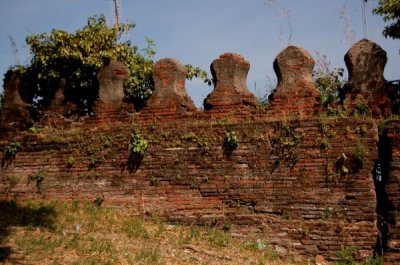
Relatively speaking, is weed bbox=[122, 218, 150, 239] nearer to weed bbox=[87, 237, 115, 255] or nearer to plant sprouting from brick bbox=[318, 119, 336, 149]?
weed bbox=[87, 237, 115, 255]

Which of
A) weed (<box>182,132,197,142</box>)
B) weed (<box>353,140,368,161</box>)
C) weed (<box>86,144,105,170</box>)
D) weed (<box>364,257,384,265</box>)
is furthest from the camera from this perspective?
weed (<box>86,144,105,170</box>)

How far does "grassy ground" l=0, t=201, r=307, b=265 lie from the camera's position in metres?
6.06

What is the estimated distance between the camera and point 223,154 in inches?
289

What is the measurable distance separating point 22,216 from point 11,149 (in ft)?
4.99

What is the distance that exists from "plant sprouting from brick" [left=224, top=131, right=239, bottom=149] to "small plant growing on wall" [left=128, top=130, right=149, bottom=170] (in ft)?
4.48

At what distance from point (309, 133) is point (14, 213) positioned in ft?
16.2

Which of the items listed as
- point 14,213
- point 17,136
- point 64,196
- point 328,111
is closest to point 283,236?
point 328,111

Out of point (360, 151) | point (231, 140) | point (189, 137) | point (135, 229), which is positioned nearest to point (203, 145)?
point (189, 137)

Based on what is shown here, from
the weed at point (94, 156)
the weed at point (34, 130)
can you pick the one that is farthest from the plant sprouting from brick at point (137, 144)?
the weed at point (34, 130)

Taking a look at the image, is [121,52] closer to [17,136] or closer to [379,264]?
[17,136]

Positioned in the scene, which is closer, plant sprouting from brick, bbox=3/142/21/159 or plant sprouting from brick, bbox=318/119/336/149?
plant sprouting from brick, bbox=318/119/336/149

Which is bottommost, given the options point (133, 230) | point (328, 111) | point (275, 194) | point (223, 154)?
point (133, 230)

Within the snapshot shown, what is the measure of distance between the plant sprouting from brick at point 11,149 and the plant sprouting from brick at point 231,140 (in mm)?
3876

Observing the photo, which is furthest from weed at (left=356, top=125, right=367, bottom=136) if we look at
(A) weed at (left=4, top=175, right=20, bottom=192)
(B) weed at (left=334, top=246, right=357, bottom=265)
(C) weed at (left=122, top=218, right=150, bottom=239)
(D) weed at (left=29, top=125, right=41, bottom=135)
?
(A) weed at (left=4, top=175, right=20, bottom=192)
